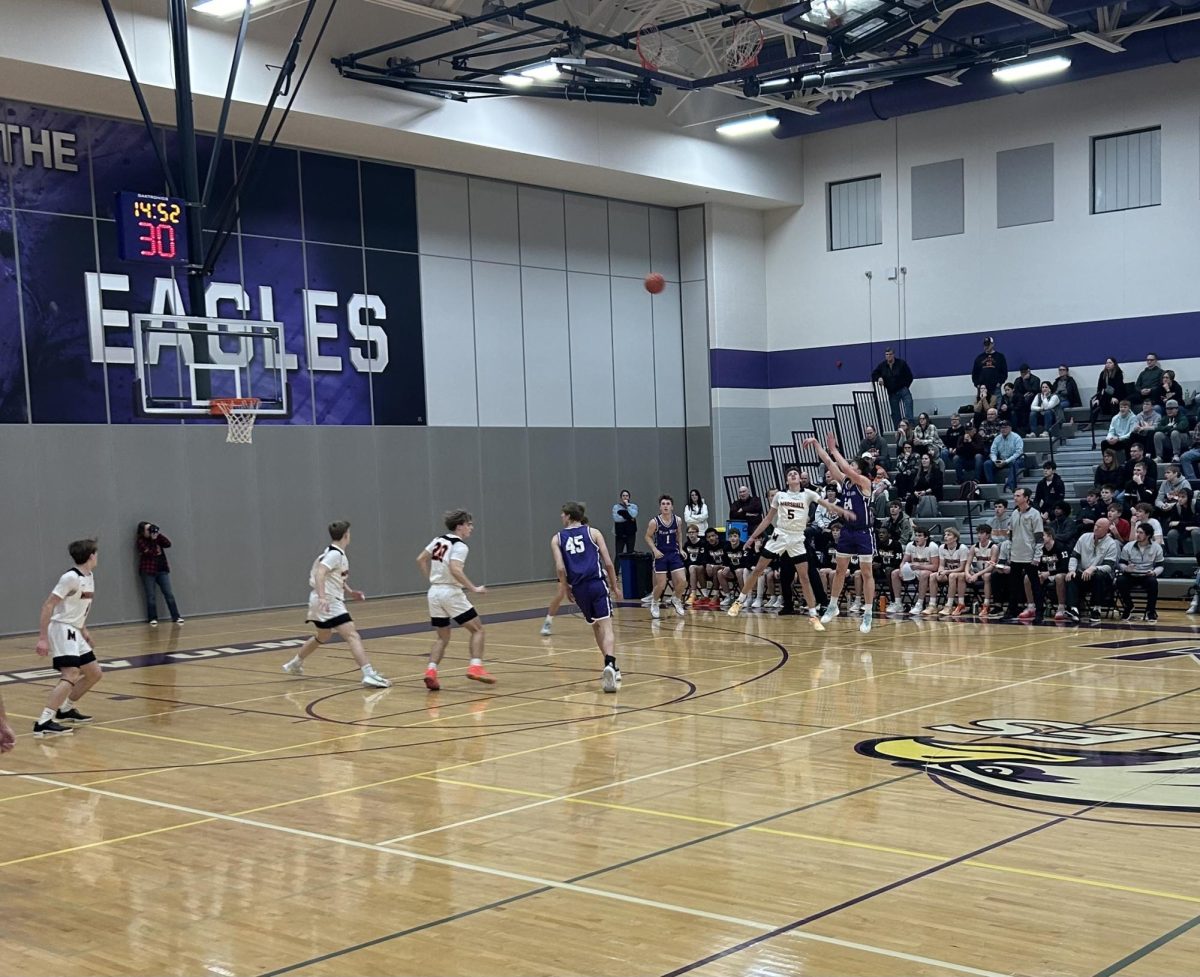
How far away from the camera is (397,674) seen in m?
13.4

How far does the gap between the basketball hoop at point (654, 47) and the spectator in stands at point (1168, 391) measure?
31.8 feet

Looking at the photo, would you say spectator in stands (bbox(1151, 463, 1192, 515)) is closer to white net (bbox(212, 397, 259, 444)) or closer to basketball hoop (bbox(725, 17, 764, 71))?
basketball hoop (bbox(725, 17, 764, 71))

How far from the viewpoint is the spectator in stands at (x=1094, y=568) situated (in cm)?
1605

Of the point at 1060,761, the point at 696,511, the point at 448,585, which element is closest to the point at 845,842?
the point at 1060,761

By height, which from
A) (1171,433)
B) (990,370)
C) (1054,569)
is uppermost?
(990,370)

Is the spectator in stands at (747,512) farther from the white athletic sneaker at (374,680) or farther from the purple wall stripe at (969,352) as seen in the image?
the white athletic sneaker at (374,680)

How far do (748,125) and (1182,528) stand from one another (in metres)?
12.5

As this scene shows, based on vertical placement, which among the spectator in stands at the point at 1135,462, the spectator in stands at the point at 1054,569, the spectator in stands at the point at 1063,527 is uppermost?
the spectator in stands at the point at 1135,462

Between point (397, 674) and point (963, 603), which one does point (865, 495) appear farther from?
point (397, 674)

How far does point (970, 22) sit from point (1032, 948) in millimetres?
20699

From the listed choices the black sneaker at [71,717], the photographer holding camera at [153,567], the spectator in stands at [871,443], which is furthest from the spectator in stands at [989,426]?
the black sneaker at [71,717]

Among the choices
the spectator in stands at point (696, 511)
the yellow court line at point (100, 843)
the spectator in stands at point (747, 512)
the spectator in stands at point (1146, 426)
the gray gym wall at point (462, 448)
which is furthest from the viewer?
the spectator in stands at point (696, 511)

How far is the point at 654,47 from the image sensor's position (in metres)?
20.7

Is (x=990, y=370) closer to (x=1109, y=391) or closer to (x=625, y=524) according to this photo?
(x=1109, y=391)
